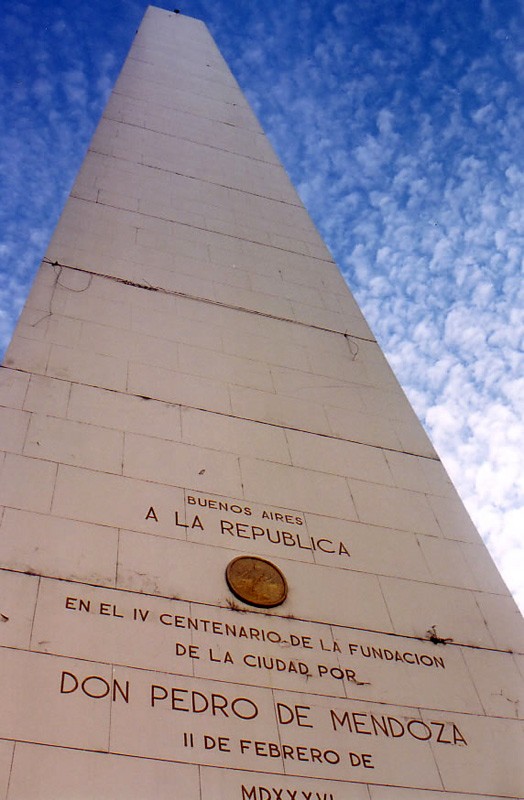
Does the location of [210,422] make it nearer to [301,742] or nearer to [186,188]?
[301,742]

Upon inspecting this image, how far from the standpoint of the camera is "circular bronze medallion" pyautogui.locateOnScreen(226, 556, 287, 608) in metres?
5.33

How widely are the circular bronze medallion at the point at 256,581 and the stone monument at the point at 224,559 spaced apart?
0.05 feet

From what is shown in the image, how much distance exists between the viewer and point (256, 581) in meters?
5.46

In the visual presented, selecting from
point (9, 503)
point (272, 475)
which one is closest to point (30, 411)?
point (9, 503)

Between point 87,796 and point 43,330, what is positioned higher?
point 87,796

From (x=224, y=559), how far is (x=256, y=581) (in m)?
0.30

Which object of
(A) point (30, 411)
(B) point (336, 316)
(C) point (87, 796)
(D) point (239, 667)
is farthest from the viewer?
(B) point (336, 316)

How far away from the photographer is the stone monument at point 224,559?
429cm

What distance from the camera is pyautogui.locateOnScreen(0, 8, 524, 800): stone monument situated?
4289mm

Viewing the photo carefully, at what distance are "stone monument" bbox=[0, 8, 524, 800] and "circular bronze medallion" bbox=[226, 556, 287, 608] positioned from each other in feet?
0.05

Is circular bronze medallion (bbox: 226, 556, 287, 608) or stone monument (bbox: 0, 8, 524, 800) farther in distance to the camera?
circular bronze medallion (bbox: 226, 556, 287, 608)

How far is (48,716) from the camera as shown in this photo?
4105mm

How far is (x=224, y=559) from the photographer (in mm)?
5551

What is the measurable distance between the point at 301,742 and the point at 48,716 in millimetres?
1538
